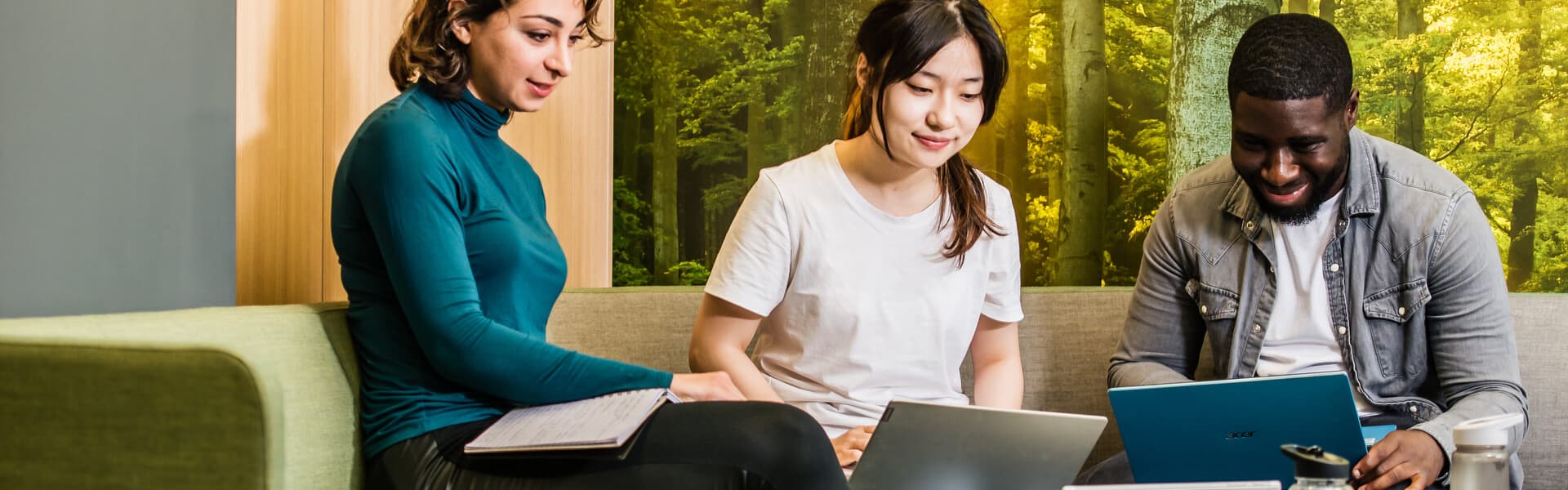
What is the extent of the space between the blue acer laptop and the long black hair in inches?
16.5

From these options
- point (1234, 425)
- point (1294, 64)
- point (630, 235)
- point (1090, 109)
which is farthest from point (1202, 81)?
point (1234, 425)

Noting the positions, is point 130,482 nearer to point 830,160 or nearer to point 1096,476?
point 830,160

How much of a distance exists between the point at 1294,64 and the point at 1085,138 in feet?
14.7

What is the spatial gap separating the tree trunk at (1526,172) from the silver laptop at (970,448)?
532 cm

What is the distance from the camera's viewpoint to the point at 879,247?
189cm

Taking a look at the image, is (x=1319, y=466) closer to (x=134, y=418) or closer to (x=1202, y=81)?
(x=134, y=418)

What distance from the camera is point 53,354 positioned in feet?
3.82

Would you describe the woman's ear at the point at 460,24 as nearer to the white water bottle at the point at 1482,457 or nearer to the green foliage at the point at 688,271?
the white water bottle at the point at 1482,457

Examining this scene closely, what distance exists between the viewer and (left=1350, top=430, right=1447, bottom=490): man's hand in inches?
63.6

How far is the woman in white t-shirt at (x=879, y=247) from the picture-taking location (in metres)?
1.82

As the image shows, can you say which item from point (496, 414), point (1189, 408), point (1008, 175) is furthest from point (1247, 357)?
point (1008, 175)

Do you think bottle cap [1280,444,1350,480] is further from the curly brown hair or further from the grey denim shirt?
the curly brown hair

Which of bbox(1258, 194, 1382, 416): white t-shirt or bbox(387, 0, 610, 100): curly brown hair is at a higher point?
bbox(387, 0, 610, 100): curly brown hair

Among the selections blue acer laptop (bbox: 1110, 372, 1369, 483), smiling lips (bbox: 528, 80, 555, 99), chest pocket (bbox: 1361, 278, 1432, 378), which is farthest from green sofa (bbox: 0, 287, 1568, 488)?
chest pocket (bbox: 1361, 278, 1432, 378)
